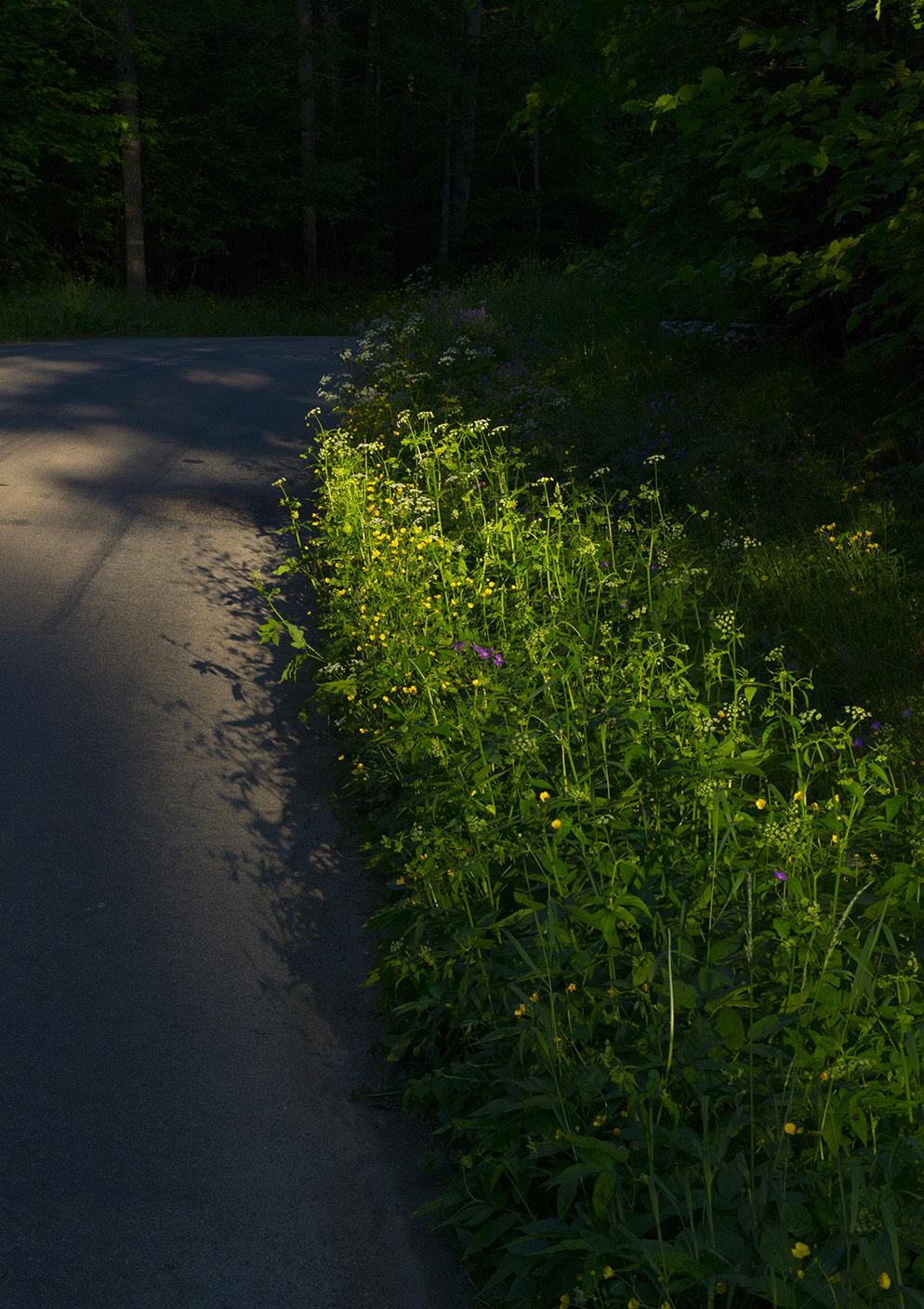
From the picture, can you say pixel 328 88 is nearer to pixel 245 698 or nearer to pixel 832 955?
pixel 245 698

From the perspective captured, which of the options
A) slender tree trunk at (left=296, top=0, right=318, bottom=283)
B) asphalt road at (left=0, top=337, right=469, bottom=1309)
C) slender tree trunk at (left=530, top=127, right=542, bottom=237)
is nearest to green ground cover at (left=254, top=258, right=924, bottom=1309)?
asphalt road at (left=0, top=337, right=469, bottom=1309)

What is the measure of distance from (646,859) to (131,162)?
94.3ft

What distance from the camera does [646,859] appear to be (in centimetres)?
389

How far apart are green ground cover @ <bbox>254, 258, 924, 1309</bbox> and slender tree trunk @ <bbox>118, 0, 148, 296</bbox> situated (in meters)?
22.5

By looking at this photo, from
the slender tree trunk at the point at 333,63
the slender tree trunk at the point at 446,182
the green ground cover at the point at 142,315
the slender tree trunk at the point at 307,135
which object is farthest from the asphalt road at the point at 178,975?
the slender tree trunk at the point at 333,63

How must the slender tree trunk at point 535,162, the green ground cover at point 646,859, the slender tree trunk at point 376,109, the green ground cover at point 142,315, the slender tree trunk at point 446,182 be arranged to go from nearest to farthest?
the green ground cover at point 646,859 < the green ground cover at point 142,315 < the slender tree trunk at point 446,182 < the slender tree trunk at point 376,109 < the slender tree trunk at point 535,162

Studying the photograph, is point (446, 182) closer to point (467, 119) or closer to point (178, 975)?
point (467, 119)

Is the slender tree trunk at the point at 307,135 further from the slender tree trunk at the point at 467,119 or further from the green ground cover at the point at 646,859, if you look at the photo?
the green ground cover at the point at 646,859

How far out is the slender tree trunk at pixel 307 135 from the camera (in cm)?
3272

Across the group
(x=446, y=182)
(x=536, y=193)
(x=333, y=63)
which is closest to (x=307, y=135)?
(x=333, y=63)

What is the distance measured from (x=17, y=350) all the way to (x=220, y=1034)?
15601 millimetres

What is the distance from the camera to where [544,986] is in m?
3.42

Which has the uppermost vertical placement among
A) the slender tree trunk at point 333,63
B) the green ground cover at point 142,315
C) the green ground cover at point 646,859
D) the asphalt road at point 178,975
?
the slender tree trunk at point 333,63

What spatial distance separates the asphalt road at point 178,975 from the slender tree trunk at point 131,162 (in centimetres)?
2254
